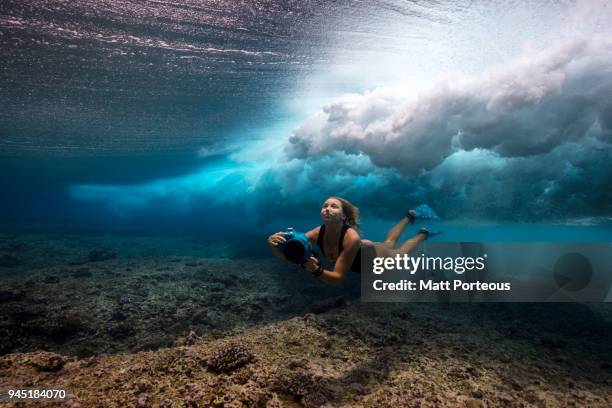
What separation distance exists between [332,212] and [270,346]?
305cm

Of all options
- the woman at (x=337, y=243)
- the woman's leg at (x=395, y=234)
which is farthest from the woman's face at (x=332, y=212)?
the woman's leg at (x=395, y=234)

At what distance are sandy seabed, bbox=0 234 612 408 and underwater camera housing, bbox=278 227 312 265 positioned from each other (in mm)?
1915

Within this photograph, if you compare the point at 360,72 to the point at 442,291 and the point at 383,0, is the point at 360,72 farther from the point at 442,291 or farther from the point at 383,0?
the point at 442,291

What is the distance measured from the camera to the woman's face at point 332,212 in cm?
461

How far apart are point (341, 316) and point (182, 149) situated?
19.3 meters

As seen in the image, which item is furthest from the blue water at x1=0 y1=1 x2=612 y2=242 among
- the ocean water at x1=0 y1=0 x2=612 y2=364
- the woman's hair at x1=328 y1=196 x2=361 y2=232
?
the woman's hair at x1=328 y1=196 x2=361 y2=232

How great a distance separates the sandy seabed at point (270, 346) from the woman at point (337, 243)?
1.78 m

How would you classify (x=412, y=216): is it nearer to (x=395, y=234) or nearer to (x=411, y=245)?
(x=395, y=234)

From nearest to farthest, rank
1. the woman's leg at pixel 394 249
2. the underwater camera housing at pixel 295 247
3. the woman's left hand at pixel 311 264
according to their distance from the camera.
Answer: the underwater camera housing at pixel 295 247 → the woman's left hand at pixel 311 264 → the woman's leg at pixel 394 249

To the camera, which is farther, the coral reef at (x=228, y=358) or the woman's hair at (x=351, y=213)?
the woman's hair at (x=351, y=213)

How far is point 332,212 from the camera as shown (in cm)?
461
